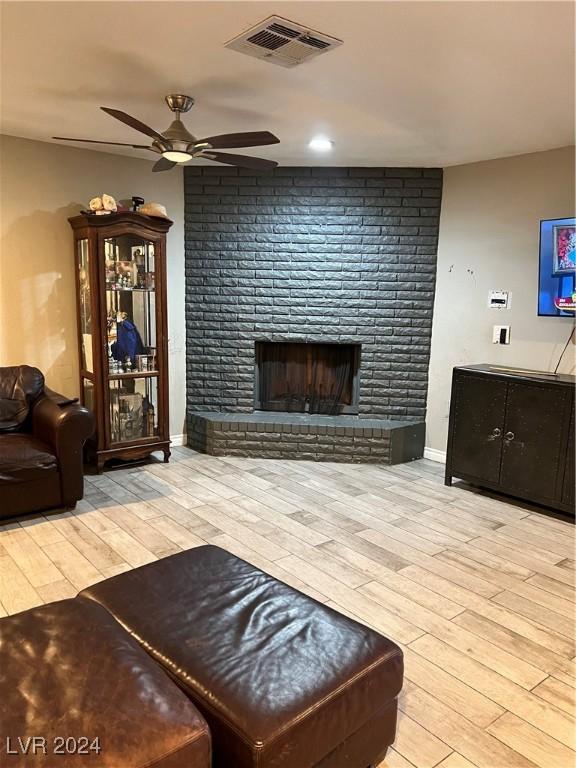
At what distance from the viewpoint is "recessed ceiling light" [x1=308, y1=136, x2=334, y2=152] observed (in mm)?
3670

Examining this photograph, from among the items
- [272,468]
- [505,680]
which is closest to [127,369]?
[272,468]

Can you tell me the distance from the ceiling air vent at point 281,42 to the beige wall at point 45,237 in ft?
A: 7.55

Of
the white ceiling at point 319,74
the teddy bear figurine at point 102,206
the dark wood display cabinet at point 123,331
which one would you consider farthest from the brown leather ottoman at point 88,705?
the teddy bear figurine at point 102,206

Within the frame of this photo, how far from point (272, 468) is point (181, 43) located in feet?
9.77

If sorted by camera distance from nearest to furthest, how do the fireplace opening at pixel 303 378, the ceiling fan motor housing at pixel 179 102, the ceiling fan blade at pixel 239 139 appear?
the ceiling fan blade at pixel 239 139, the ceiling fan motor housing at pixel 179 102, the fireplace opening at pixel 303 378

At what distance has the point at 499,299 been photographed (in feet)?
13.6

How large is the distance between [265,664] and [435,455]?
138 inches

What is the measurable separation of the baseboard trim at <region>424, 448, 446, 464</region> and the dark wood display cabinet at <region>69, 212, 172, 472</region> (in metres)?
2.17

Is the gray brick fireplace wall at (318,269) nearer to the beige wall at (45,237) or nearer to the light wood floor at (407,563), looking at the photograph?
the beige wall at (45,237)

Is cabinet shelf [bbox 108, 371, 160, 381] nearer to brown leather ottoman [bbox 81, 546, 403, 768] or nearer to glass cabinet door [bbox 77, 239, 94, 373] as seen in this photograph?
glass cabinet door [bbox 77, 239, 94, 373]

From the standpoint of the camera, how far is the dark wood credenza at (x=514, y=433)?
3.40m

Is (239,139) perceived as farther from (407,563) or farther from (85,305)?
(407,563)

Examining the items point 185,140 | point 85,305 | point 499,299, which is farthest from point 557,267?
point 85,305

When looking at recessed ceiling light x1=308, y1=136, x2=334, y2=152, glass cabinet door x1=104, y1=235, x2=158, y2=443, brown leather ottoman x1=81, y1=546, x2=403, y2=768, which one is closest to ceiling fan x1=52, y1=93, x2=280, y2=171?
recessed ceiling light x1=308, y1=136, x2=334, y2=152
